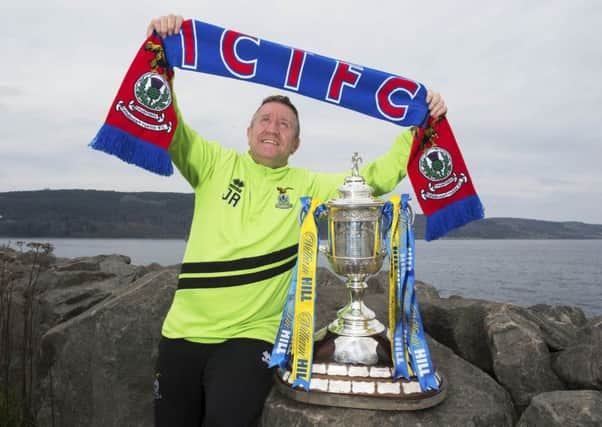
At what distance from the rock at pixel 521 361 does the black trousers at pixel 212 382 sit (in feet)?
5.21

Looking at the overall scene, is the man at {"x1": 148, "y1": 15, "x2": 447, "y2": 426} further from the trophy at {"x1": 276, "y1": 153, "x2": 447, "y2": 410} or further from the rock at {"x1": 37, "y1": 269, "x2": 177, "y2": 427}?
the rock at {"x1": 37, "y1": 269, "x2": 177, "y2": 427}

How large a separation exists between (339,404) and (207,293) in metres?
1.03

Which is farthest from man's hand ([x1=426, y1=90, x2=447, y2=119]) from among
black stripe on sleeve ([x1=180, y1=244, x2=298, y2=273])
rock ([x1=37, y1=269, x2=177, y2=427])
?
rock ([x1=37, y1=269, x2=177, y2=427])

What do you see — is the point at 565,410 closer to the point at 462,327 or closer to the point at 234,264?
the point at 462,327

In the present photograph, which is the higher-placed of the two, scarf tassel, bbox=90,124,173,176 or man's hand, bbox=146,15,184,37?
man's hand, bbox=146,15,184,37

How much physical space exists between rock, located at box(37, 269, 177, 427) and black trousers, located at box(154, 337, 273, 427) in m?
0.95

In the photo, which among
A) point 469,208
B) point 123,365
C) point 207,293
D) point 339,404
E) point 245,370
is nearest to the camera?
point 339,404

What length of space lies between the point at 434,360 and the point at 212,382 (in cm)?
142

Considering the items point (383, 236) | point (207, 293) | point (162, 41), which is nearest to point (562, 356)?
point (383, 236)

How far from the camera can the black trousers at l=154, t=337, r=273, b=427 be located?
2.55 metres

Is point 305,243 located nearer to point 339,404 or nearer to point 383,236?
point 383,236

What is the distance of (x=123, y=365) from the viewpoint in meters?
3.71

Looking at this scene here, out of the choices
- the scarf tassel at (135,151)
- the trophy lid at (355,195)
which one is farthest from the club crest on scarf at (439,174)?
the scarf tassel at (135,151)

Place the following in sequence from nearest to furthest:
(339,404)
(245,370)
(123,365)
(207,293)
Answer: (339,404) → (245,370) → (207,293) → (123,365)
